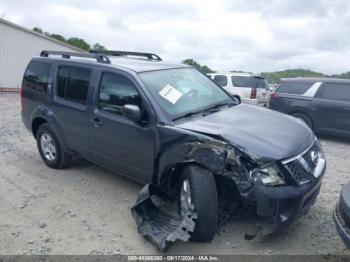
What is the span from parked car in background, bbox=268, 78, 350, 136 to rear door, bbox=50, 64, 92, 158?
6072mm

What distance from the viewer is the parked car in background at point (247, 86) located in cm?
1199

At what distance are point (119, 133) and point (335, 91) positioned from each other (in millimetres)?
6420

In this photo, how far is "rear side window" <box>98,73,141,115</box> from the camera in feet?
13.0

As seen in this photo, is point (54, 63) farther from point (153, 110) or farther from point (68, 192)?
point (153, 110)

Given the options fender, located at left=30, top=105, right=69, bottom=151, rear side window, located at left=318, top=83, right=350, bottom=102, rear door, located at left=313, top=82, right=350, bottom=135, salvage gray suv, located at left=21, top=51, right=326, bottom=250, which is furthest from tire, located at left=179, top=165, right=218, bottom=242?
rear side window, located at left=318, top=83, right=350, bottom=102

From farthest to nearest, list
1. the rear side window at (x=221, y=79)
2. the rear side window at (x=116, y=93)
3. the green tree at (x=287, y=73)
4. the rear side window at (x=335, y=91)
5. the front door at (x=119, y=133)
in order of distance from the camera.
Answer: the green tree at (x=287, y=73), the rear side window at (x=221, y=79), the rear side window at (x=335, y=91), the rear side window at (x=116, y=93), the front door at (x=119, y=133)

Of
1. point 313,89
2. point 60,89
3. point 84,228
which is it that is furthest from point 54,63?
point 313,89

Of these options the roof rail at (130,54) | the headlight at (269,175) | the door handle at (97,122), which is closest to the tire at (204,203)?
the headlight at (269,175)

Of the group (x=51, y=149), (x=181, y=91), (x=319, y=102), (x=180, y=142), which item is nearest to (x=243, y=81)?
(x=319, y=102)

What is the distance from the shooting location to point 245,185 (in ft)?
9.86

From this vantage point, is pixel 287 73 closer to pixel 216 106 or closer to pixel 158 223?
pixel 216 106

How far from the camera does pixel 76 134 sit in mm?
4762

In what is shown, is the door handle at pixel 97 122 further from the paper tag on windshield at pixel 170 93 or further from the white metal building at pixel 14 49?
the white metal building at pixel 14 49

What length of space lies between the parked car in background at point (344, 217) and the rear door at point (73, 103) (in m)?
3.23
